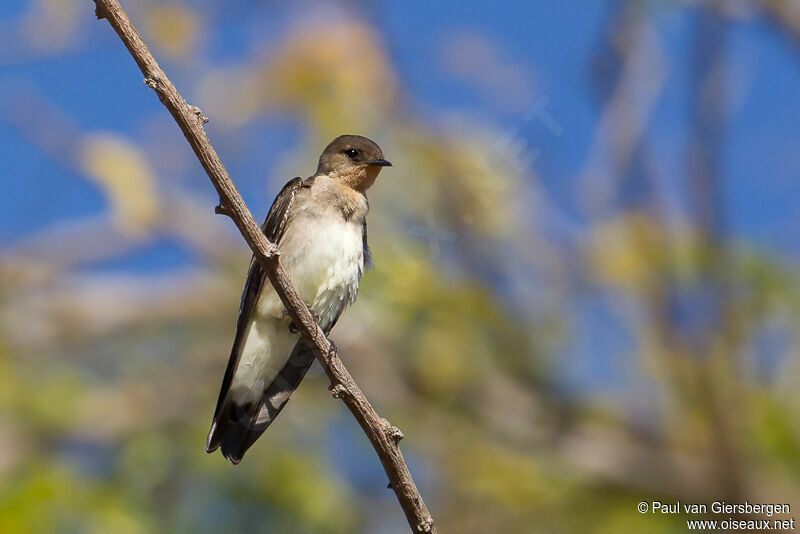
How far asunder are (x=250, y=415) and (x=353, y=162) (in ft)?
4.60

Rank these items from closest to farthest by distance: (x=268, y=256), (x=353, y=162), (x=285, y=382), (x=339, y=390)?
1. (x=268, y=256)
2. (x=339, y=390)
3. (x=285, y=382)
4. (x=353, y=162)

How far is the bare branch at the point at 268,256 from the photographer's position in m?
2.91

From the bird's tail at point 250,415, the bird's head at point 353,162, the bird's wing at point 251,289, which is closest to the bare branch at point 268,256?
the bird's tail at point 250,415

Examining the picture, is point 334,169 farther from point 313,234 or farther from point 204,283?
point 204,283

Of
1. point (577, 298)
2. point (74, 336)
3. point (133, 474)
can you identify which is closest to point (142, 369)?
point (74, 336)

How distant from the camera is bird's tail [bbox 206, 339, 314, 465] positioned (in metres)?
4.37

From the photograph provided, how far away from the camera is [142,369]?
8.51 m

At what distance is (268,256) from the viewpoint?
3170mm

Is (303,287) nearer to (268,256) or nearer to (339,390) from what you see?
(339,390)

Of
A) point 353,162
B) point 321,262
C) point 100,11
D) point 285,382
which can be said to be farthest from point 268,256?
point 353,162

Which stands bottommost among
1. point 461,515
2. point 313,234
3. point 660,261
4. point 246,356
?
point 246,356

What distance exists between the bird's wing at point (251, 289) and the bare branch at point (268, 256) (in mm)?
1116

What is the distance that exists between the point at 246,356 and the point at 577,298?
366cm

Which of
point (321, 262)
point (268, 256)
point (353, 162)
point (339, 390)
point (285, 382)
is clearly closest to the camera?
point (268, 256)
